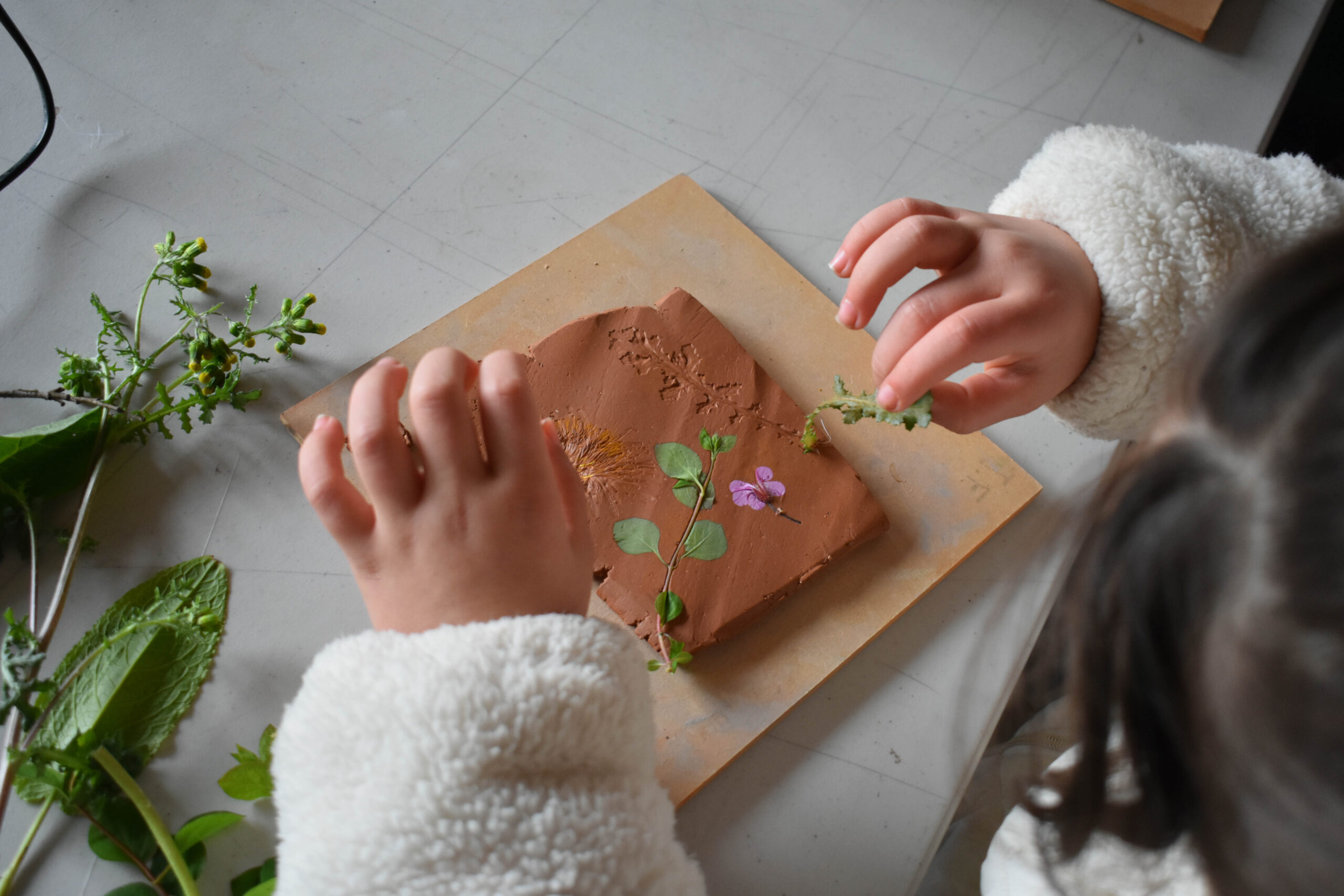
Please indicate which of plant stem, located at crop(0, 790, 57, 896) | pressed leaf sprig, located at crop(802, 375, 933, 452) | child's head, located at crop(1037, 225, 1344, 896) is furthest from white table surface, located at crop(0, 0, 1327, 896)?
child's head, located at crop(1037, 225, 1344, 896)

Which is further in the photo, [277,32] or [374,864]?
[277,32]

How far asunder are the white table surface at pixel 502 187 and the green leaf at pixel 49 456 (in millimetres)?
24

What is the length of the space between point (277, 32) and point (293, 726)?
577mm

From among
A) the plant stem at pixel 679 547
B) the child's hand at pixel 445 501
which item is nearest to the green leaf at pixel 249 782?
the child's hand at pixel 445 501

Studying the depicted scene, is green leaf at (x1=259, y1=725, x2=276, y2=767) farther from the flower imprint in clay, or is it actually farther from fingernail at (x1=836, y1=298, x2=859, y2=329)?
fingernail at (x1=836, y1=298, x2=859, y2=329)

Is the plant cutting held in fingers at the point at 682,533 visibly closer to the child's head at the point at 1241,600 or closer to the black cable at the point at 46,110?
the child's head at the point at 1241,600

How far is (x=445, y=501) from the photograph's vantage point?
1.30 feet

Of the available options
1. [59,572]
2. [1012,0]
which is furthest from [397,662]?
[1012,0]

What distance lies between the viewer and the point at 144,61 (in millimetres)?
641

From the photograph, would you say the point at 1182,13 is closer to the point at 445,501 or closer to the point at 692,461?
the point at 692,461

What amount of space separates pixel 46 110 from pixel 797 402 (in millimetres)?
619

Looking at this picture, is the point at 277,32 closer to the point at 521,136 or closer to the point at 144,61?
the point at 144,61

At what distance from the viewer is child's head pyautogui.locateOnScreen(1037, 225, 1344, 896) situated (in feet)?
0.76

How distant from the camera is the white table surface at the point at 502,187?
50cm
